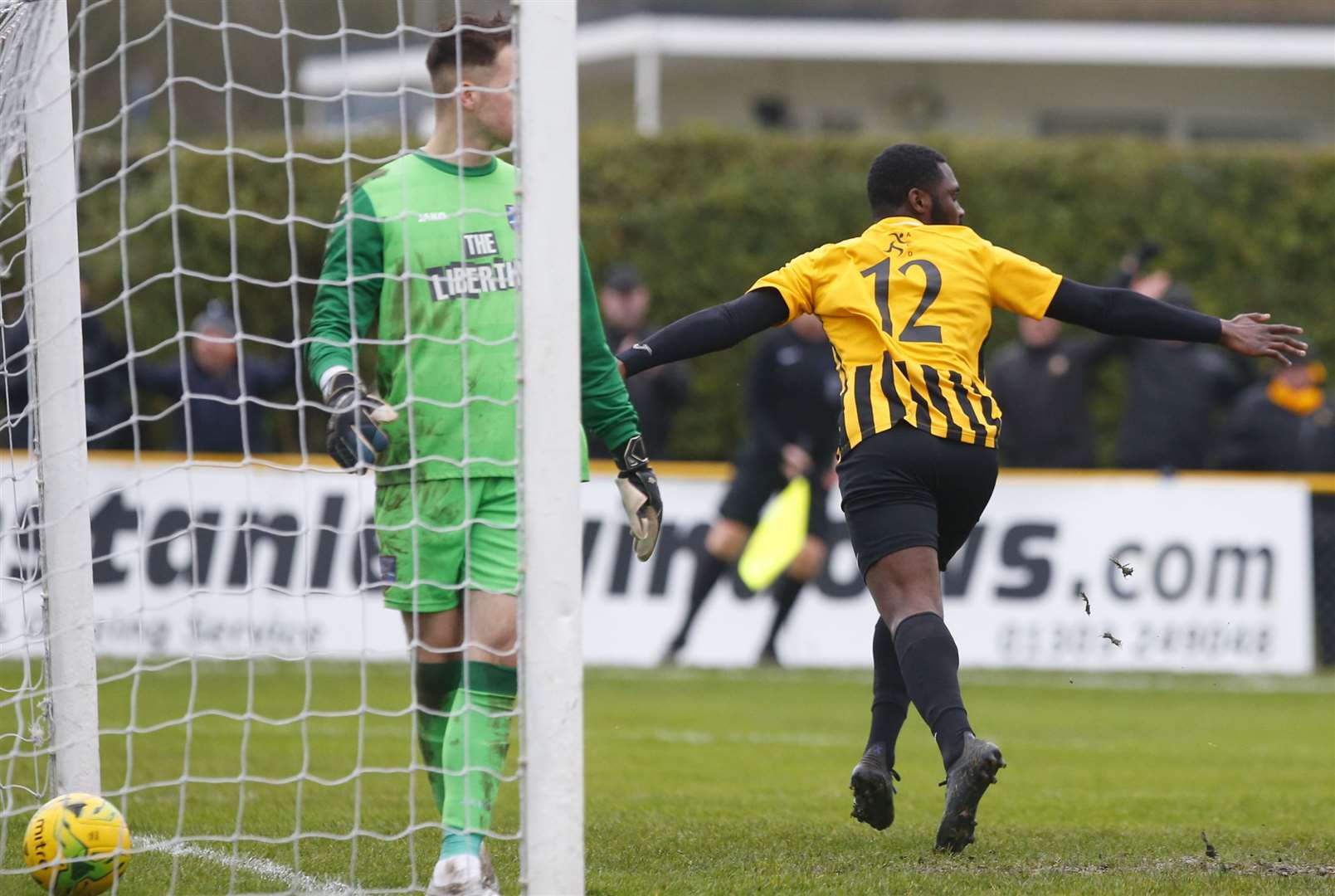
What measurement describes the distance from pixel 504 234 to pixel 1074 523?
348 inches

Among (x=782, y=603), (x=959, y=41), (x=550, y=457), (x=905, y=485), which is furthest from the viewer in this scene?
(x=959, y=41)

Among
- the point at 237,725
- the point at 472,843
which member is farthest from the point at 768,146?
the point at 472,843

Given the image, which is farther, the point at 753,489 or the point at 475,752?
the point at 753,489

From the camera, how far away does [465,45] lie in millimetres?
4973

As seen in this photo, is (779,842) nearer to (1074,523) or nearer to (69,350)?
(69,350)

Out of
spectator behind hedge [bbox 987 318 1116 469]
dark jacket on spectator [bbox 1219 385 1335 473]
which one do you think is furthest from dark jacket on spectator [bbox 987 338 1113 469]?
dark jacket on spectator [bbox 1219 385 1335 473]

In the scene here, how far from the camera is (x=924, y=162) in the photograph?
5.61m

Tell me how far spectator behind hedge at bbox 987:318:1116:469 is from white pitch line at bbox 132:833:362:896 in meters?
8.81

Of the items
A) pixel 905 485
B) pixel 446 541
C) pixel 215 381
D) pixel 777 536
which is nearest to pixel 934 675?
pixel 905 485

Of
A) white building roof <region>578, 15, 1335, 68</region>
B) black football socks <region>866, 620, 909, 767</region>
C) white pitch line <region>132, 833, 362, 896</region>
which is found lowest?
white pitch line <region>132, 833, 362, 896</region>

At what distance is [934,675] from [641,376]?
8279 mm

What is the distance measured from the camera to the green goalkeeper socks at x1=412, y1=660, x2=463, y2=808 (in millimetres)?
5027

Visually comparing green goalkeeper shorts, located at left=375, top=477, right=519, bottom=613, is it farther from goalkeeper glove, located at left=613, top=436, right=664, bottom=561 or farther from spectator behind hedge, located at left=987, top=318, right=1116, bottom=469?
spectator behind hedge, located at left=987, top=318, right=1116, bottom=469

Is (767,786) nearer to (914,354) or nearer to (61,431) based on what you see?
(914,354)
